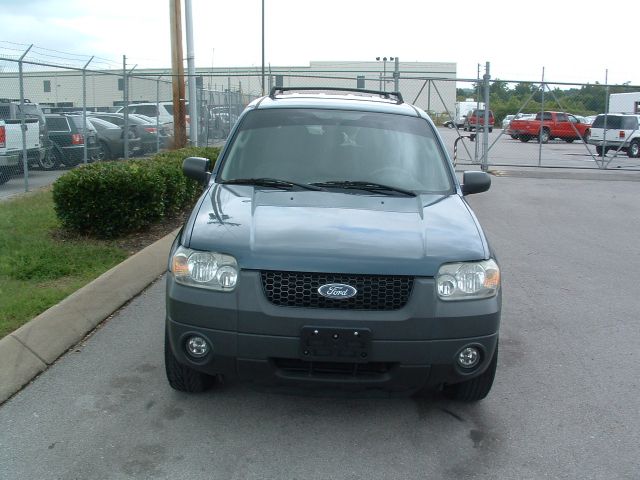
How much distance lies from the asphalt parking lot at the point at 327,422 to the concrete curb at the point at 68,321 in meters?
0.11

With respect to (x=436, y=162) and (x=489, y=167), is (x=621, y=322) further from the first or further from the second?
(x=489, y=167)

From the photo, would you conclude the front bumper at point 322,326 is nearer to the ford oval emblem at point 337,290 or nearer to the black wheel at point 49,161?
the ford oval emblem at point 337,290

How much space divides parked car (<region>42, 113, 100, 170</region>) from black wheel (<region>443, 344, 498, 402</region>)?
44.0ft

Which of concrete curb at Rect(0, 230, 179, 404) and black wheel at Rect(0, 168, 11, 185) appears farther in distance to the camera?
black wheel at Rect(0, 168, 11, 185)

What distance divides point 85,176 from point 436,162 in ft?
14.5

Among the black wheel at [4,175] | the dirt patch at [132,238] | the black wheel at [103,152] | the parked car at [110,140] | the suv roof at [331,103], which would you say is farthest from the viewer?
the parked car at [110,140]

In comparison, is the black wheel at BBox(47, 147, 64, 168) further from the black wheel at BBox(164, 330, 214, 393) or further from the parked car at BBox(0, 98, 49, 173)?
the black wheel at BBox(164, 330, 214, 393)

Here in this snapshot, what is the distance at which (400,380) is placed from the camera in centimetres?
382

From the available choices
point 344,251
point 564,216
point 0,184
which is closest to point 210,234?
point 344,251

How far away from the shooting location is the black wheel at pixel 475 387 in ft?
14.1

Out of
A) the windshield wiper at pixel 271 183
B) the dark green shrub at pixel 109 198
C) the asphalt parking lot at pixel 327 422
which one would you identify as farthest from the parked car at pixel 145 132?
the windshield wiper at pixel 271 183

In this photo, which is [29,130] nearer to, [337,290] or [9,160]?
[9,160]

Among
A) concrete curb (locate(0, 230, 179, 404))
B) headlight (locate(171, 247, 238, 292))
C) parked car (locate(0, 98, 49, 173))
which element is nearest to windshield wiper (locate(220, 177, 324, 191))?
headlight (locate(171, 247, 238, 292))

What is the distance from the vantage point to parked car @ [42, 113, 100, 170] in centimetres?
1593
